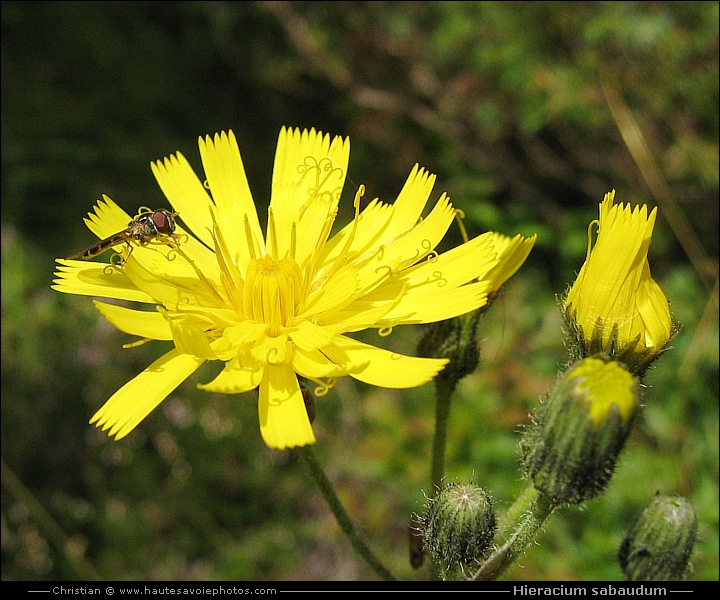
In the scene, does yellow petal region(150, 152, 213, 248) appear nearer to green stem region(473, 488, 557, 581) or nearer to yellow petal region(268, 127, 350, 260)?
yellow petal region(268, 127, 350, 260)

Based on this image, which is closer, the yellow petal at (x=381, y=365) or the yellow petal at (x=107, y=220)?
the yellow petal at (x=381, y=365)

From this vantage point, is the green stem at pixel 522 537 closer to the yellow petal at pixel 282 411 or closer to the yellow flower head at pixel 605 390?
the yellow flower head at pixel 605 390

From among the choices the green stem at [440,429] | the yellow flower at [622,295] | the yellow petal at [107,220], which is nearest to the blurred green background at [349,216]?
the green stem at [440,429]

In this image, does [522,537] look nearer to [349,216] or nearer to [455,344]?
[455,344]

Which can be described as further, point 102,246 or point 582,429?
point 102,246

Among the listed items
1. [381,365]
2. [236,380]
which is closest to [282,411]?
[236,380]

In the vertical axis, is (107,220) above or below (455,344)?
above

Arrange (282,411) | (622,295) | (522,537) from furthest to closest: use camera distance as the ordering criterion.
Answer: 1. (522,537)
2. (622,295)
3. (282,411)

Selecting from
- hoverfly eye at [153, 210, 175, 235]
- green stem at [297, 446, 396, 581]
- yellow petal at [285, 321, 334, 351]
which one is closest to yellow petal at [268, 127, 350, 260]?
hoverfly eye at [153, 210, 175, 235]
